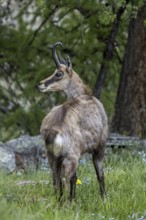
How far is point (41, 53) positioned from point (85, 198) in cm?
872

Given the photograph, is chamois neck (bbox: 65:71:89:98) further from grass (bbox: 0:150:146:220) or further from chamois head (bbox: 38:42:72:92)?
grass (bbox: 0:150:146:220)

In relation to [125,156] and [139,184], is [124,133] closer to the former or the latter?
[125,156]

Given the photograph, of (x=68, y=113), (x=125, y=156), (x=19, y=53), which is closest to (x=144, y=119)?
(x=125, y=156)

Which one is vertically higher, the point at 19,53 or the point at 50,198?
the point at 19,53

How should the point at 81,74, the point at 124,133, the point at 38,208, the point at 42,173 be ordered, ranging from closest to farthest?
the point at 38,208 < the point at 42,173 < the point at 124,133 < the point at 81,74

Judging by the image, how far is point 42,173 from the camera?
33.6 ft

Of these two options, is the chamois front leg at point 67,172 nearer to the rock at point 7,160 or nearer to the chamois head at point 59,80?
the chamois head at point 59,80

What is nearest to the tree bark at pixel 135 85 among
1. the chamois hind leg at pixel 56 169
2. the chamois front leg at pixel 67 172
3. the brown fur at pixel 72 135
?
the brown fur at pixel 72 135

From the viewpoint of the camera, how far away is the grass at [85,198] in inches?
270

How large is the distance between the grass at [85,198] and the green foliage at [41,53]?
17.3 ft

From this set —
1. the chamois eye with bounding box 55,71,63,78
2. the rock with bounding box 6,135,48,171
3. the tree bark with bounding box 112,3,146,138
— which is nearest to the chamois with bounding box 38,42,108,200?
the chamois eye with bounding box 55,71,63,78

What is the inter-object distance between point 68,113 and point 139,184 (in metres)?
1.49

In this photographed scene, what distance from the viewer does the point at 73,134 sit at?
7.67m

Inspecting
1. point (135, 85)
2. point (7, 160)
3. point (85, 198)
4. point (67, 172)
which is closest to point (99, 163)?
point (85, 198)
